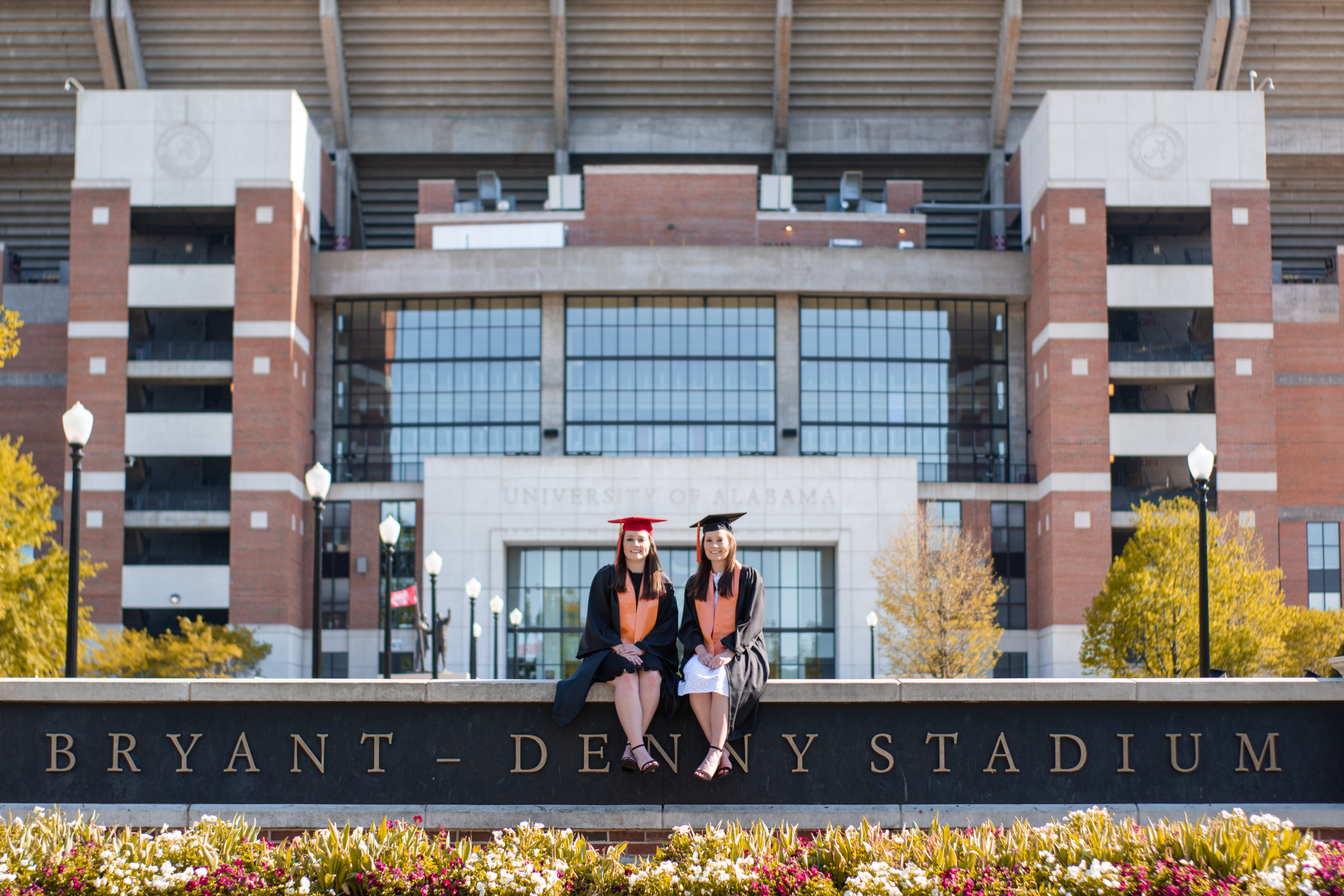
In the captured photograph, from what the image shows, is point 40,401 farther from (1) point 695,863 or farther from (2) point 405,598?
(1) point 695,863

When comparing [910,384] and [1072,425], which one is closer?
[1072,425]

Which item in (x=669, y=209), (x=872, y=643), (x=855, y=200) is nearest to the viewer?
(x=872, y=643)

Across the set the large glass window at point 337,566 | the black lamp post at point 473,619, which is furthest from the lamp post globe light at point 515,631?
the large glass window at point 337,566

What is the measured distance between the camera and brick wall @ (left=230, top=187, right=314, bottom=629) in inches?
2057

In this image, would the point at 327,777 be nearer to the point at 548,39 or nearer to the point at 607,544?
the point at 607,544

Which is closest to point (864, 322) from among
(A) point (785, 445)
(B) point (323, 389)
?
(A) point (785, 445)

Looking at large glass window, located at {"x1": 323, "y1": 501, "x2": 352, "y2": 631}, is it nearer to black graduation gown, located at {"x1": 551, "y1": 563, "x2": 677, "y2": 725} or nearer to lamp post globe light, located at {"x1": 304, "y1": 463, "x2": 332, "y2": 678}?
lamp post globe light, located at {"x1": 304, "y1": 463, "x2": 332, "y2": 678}

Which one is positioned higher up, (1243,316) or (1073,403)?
(1243,316)

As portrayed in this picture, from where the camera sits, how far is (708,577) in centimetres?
1166

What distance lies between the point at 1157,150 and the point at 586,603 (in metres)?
27.6

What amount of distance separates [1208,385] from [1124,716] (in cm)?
4590

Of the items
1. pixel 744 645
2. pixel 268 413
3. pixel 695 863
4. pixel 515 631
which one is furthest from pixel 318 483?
pixel 268 413

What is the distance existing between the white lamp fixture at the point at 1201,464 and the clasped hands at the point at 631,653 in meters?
13.7

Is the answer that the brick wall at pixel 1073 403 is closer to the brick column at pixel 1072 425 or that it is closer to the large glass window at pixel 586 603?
the brick column at pixel 1072 425
